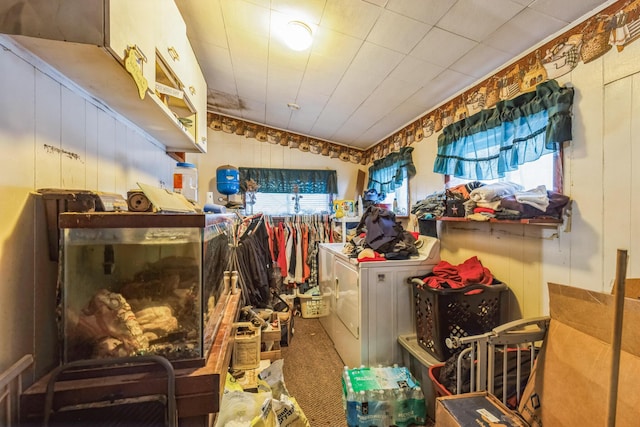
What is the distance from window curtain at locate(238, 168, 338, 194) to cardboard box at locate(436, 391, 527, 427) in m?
3.27

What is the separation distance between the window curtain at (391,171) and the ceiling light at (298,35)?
160 centimetres

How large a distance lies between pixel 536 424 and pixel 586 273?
744 mm

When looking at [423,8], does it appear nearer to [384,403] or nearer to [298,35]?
[298,35]

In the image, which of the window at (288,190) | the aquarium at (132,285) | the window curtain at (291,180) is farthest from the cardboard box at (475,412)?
the window curtain at (291,180)

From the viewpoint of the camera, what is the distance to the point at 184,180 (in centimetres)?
185

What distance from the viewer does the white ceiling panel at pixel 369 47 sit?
1364 millimetres

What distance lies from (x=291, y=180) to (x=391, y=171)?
1.53 meters

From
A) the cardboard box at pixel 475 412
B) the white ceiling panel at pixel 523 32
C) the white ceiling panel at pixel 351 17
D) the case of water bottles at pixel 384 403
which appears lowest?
the case of water bottles at pixel 384 403

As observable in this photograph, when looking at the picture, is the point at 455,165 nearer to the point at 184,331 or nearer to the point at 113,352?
the point at 184,331

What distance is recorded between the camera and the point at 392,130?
3250 millimetres

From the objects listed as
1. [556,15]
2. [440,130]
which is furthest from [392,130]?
[556,15]

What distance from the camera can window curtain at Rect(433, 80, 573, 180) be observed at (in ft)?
4.54

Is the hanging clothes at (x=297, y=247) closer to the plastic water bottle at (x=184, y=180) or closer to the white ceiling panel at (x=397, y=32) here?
the plastic water bottle at (x=184, y=180)

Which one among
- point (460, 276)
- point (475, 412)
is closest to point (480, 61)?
point (460, 276)
